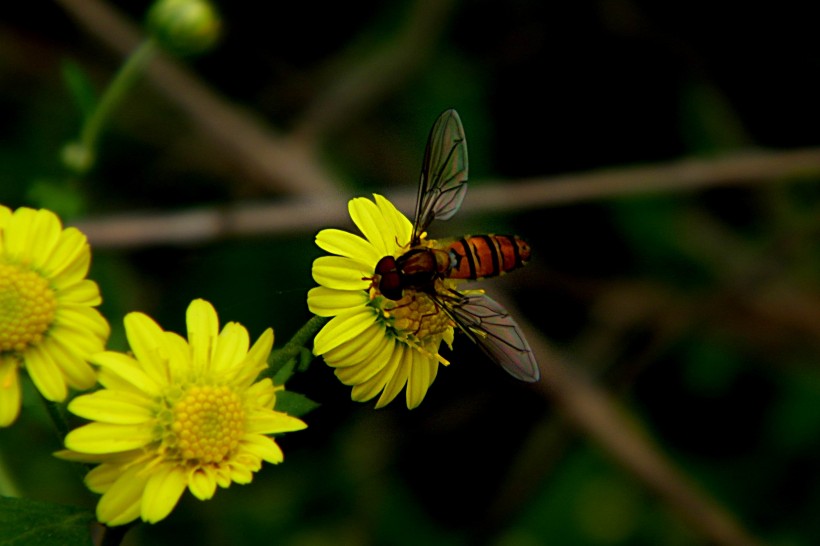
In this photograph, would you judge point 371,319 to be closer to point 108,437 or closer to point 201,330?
point 201,330

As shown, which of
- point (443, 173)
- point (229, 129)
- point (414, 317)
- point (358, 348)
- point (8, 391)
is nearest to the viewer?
point (8, 391)

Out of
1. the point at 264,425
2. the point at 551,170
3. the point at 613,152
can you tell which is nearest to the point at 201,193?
the point at 551,170

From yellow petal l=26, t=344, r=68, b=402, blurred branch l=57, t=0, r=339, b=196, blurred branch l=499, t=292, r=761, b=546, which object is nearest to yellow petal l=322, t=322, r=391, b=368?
yellow petal l=26, t=344, r=68, b=402

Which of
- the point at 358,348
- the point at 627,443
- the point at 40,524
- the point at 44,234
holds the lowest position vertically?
the point at 627,443

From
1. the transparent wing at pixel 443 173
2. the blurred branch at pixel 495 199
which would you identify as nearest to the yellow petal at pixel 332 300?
the transparent wing at pixel 443 173

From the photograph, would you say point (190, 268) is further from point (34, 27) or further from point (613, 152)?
point (613, 152)

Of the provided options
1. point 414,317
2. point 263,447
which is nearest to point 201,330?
point 263,447

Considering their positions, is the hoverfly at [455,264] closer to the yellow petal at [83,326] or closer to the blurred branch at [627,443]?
the yellow petal at [83,326]
